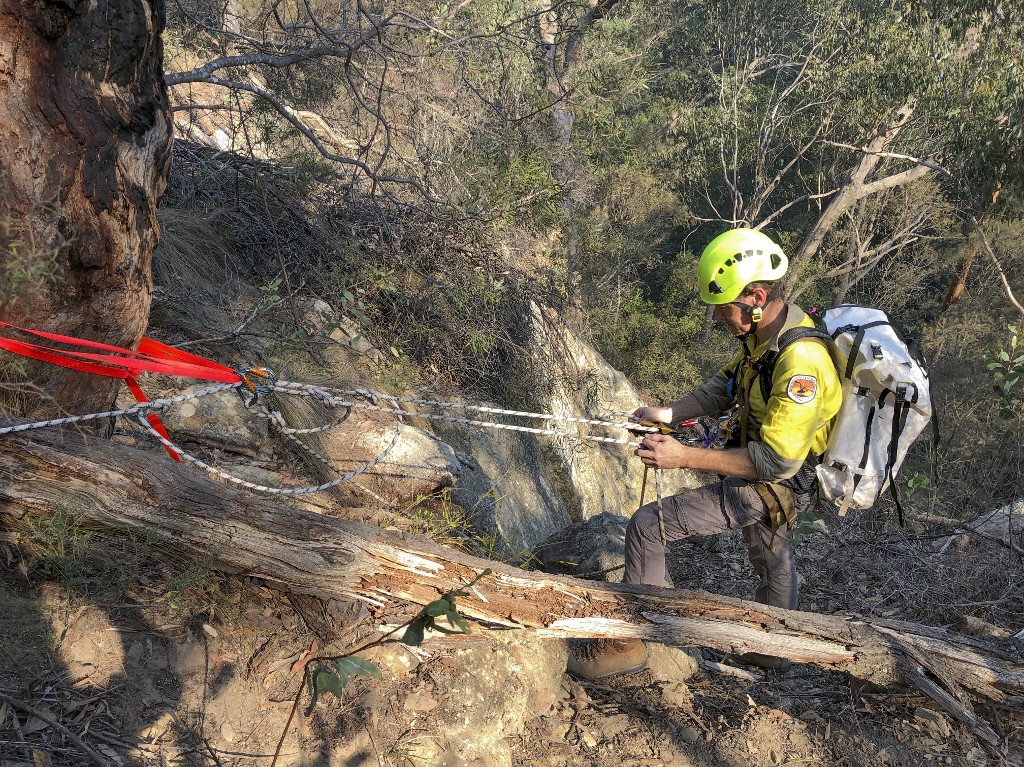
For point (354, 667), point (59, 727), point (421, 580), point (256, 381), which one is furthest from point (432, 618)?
point (256, 381)

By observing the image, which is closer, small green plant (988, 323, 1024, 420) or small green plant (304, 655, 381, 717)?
small green plant (304, 655, 381, 717)

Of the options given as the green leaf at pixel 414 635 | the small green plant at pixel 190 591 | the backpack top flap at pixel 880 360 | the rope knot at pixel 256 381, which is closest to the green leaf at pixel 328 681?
the green leaf at pixel 414 635

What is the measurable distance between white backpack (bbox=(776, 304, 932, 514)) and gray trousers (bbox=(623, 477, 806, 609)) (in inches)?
14.2

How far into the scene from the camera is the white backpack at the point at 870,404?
3154 millimetres

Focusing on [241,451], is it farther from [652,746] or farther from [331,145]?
[331,145]

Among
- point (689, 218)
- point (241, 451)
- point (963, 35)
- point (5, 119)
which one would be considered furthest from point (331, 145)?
point (689, 218)

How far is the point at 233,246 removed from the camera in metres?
5.60

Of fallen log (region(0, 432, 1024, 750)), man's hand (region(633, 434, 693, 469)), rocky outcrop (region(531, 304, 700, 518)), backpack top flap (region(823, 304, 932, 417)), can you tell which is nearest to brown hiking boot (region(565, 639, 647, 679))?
fallen log (region(0, 432, 1024, 750))

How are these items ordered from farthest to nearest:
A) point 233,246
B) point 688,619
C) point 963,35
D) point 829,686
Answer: point 963,35
point 233,246
point 829,686
point 688,619

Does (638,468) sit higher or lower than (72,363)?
higher

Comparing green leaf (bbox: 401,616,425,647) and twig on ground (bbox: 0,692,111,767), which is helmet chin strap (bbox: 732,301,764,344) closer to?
green leaf (bbox: 401,616,425,647)

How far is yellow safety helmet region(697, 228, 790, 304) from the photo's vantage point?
329 cm

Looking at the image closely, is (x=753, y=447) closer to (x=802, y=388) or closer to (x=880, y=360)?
(x=802, y=388)

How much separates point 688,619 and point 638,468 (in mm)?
8396
